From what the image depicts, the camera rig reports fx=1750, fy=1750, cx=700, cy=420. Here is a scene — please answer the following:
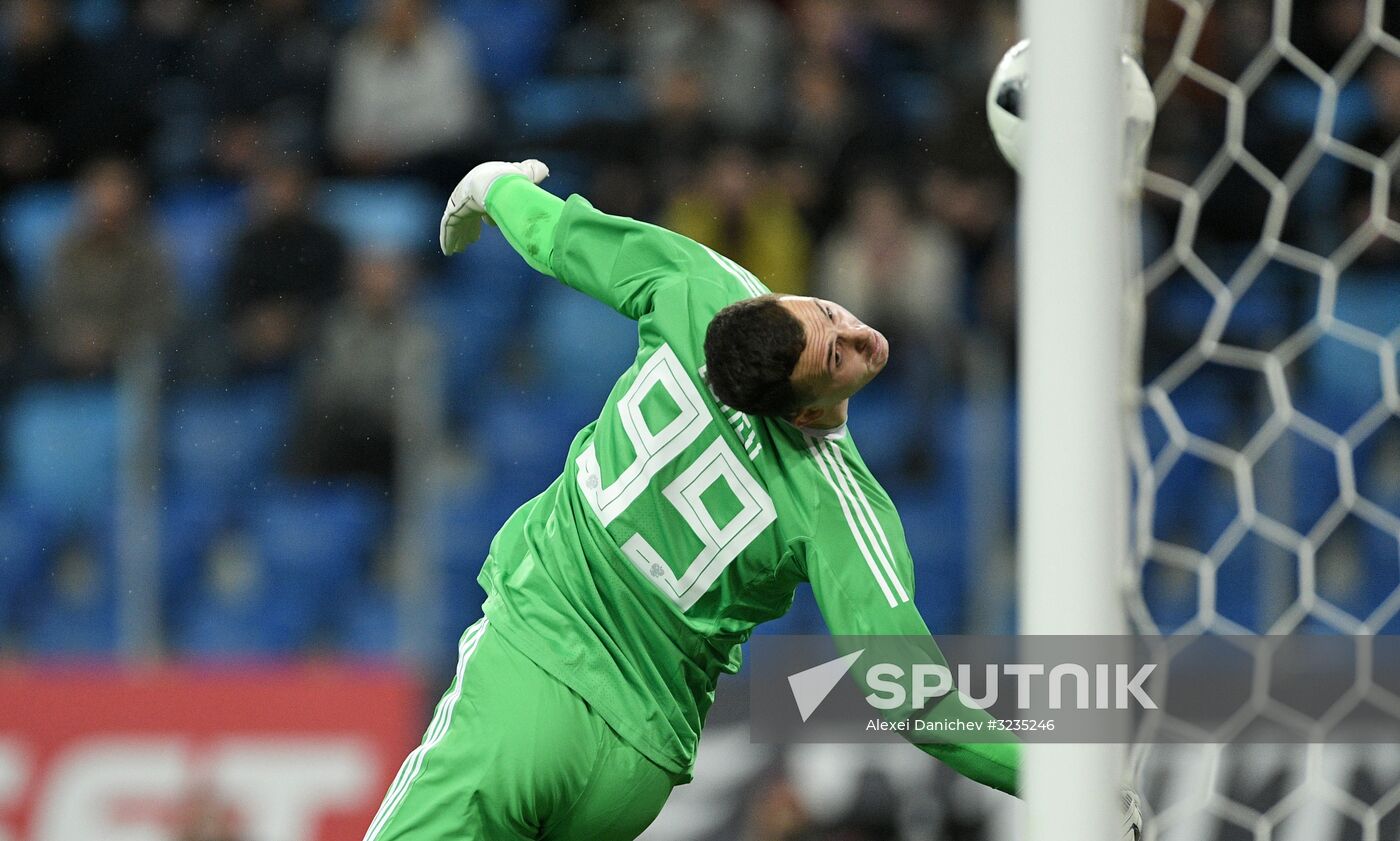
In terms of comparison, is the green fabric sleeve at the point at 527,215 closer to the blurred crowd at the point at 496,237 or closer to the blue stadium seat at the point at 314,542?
the blurred crowd at the point at 496,237

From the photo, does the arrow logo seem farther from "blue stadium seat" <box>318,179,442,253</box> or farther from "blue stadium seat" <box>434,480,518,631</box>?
"blue stadium seat" <box>318,179,442,253</box>

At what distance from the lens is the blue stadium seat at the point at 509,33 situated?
22.0 feet

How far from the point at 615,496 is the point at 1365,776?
271 cm

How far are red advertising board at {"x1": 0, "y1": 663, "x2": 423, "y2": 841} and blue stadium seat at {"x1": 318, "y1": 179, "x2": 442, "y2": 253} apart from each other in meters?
1.63

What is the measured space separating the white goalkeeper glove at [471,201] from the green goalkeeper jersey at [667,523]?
81 mm

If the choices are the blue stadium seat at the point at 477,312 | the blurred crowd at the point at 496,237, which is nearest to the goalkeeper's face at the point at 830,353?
the blurred crowd at the point at 496,237

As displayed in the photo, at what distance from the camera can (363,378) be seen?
543 cm

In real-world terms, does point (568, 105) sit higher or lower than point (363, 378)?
→ higher

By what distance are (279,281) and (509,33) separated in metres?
1.55

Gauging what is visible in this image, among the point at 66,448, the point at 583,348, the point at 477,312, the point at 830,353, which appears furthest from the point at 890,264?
the point at 830,353

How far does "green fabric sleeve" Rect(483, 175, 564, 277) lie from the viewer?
109 inches

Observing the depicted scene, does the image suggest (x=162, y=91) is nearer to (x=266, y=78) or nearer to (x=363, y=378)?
(x=266, y=78)

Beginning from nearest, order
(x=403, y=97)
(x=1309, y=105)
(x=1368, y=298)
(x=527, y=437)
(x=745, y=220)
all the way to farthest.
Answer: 1. (x=1368, y=298)
2. (x=527, y=437)
3. (x=1309, y=105)
4. (x=745, y=220)
5. (x=403, y=97)

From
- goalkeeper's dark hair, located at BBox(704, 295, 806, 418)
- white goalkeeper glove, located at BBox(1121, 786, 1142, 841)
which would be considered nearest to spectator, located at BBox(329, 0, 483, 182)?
goalkeeper's dark hair, located at BBox(704, 295, 806, 418)
